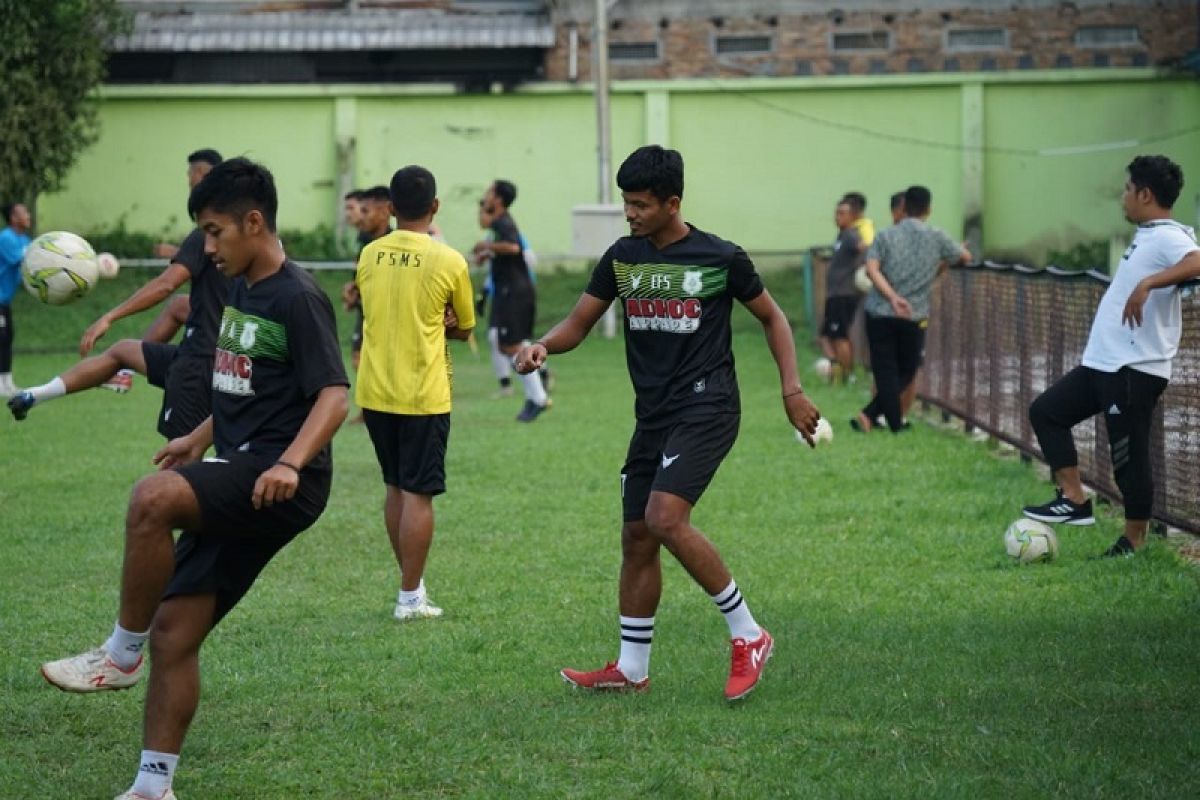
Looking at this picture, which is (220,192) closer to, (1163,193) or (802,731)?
(802,731)

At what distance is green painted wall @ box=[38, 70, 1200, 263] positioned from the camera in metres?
32.4

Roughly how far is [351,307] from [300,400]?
9005 mm

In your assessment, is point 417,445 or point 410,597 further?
point 417,445

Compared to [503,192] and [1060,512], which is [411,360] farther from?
[503,192]

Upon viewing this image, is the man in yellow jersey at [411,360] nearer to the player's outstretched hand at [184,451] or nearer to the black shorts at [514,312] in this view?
the player's outstretched hand at [184,451]

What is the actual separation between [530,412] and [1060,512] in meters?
8.30

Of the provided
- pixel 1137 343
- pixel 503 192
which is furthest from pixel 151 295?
pixel 503 192

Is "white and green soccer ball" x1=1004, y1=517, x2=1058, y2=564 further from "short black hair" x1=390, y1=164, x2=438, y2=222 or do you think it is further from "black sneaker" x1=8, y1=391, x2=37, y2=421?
"black sneaker" x1=8, y1=391, x2=37, y2=421

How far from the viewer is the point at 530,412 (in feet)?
57.9

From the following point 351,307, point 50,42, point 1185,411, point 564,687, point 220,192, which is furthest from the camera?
point 50,42

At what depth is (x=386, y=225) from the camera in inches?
464

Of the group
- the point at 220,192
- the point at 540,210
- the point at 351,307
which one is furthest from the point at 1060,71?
the point at 220,192

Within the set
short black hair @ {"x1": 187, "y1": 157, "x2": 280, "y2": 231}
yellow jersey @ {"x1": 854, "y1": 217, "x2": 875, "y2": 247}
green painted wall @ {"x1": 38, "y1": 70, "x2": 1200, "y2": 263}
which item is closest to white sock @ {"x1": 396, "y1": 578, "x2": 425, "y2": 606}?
short black hair @ {"x1": 187, "y1": 157, "x2": 280, "y2": 231}

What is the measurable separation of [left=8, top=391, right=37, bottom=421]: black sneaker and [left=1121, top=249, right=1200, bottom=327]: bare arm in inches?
205
